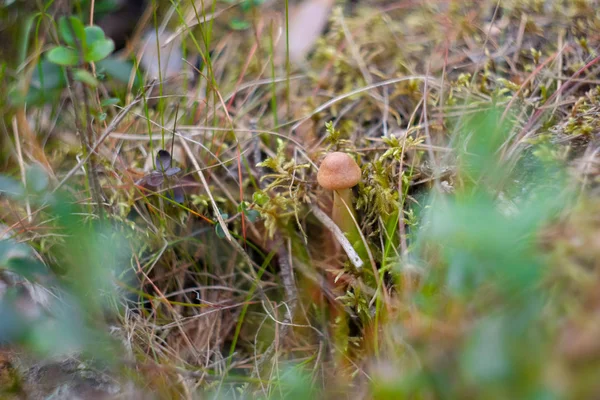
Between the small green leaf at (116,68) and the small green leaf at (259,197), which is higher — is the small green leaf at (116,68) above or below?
above

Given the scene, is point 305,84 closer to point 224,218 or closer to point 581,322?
point 224,218

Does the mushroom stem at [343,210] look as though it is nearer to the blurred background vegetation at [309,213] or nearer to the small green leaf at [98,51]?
the blurred background vegetation at [309,213]

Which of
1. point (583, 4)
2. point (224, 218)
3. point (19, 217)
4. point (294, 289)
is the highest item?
point (583, 4)

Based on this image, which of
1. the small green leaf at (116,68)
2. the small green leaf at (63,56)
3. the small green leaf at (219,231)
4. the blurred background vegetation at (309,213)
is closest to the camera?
the blurred background vegetation at (309,213)

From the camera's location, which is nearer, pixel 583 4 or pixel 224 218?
pixel 224 218

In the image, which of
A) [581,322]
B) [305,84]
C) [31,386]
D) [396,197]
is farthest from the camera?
[305,84]

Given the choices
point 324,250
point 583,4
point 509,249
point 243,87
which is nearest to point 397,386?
point 509,249

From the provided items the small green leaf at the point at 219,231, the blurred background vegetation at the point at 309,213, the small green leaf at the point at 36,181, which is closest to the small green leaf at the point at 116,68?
the blurred background vegetation at the point at 309,213
